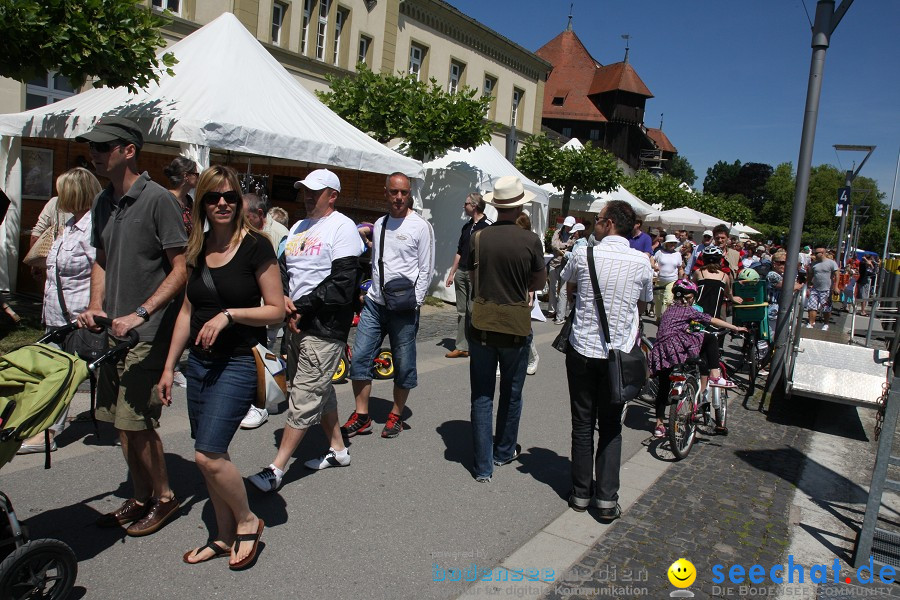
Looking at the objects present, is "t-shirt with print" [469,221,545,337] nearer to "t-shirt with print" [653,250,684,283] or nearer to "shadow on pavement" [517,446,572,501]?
"shadow on pavement" [517,446,572,501]

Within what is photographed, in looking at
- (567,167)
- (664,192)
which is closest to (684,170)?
(664,192)

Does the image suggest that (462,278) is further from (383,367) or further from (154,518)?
(154,518)

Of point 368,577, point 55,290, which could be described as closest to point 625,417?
point 368,577

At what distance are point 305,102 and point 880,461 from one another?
8607 mm

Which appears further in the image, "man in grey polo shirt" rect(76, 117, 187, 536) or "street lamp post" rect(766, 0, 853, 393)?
"street lamp post" rect(766, 0, 853, 393)

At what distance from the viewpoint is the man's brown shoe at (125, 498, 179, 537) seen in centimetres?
341

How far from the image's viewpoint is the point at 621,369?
4.04 m

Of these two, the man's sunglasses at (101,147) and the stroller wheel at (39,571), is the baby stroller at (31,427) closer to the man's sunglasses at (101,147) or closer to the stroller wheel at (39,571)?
the stroller wheel at (39,571)

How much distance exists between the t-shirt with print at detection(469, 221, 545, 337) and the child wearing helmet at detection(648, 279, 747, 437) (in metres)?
2.02

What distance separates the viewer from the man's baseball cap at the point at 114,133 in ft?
10.4

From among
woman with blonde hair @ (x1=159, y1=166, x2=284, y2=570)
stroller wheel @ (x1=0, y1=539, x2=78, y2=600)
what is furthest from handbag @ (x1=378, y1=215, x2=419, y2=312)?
stroller wheel @ (x1=0, y1=539, x2=78, y2=600)

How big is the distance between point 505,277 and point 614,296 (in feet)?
2.33

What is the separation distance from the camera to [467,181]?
13102 millimetres

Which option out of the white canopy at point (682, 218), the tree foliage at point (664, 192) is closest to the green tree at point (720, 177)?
the tree foliage at point (664, 192)
